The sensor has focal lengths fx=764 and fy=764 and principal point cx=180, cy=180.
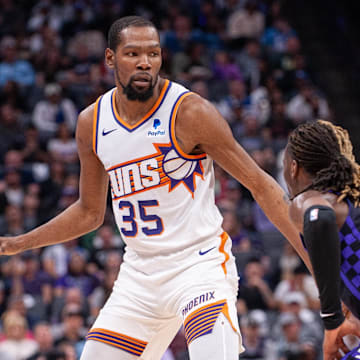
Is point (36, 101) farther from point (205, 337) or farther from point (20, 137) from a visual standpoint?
point (205, 337)

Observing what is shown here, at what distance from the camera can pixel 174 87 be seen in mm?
4020

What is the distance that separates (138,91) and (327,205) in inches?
52.6

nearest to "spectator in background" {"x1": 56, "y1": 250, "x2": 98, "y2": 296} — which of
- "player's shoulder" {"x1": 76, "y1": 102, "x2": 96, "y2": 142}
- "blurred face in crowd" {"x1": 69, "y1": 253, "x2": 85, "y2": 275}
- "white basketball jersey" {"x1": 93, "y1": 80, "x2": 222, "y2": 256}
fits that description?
"blurred face in crowd" {"x1": 69, "y1": 253, "x2": 85, "y2": 275}

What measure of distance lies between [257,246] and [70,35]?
5394mm

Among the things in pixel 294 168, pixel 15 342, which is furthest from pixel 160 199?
pixel 15 342

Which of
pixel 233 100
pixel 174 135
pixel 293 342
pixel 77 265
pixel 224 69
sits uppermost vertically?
pixel 224 69

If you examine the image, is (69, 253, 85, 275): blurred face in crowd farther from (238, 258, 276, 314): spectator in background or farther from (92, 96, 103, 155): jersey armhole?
(92, 96, 103, 155): jersey armhole

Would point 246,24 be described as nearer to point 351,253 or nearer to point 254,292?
point 254,292

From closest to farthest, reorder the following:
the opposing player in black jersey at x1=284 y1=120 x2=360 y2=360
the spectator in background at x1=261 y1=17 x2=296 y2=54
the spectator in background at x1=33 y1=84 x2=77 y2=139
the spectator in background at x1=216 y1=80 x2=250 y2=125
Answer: the opposing player in black jersey at x1=284 y1=120 x2=360 y2=360 → the spectator in background at x1=33 y1=84 x2=77 y2=139 → the spectator in background at x1=216 y1=80 x2=250 y2=125 → the spectator in background at x1=261 y1=17 x2=296 y2=54

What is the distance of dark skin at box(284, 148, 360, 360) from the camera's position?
121 inches

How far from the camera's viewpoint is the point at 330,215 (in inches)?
115

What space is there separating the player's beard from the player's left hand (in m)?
1.54

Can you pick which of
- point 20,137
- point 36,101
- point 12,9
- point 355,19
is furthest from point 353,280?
point 12,9

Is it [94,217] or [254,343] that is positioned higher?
[94,217]
